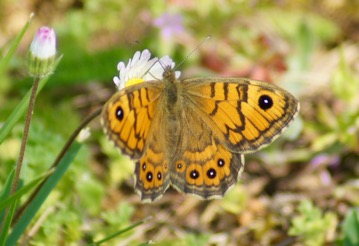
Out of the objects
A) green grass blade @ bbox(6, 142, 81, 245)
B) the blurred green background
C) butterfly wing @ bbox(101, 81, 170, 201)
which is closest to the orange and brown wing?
butterfly wing @ bbox(101, 81, 170, 201)

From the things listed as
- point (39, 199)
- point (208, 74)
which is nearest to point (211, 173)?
point (39, 199)

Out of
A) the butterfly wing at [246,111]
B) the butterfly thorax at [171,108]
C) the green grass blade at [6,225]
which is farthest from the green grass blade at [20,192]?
the butterfly wing at [246,111]

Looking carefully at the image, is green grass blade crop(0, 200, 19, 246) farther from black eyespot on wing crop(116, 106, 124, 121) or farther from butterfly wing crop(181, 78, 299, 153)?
butterfly wing crop(181, 78, 299, 153)

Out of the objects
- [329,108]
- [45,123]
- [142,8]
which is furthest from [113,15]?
[329,108]

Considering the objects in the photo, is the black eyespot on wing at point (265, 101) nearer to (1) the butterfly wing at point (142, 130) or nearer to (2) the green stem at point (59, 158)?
(1) the butterfly wing at point (142, 130)

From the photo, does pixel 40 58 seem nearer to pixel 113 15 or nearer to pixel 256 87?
pixel 256 87
